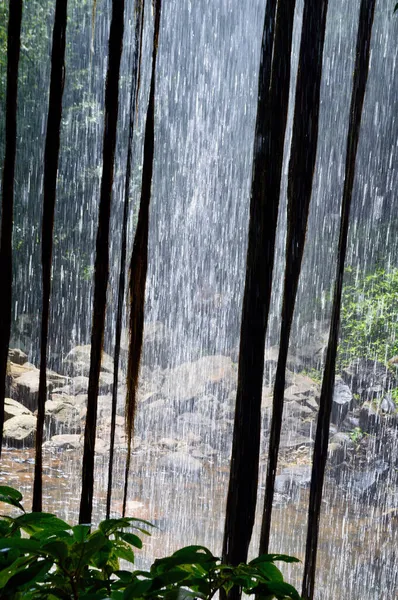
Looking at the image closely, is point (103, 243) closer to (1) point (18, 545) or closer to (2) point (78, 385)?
(1) point (18, 545)

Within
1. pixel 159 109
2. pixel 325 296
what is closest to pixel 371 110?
pixel 325 296

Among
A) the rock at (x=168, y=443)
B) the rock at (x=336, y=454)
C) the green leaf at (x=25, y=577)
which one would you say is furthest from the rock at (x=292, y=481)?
the green leaf at (x=25, y=577)

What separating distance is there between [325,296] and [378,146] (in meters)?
2.03

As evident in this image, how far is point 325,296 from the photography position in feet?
27.5

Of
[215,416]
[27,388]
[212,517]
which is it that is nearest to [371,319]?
[215,416]

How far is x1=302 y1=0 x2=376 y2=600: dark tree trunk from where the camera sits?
681mm

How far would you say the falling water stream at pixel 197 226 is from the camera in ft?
21.2

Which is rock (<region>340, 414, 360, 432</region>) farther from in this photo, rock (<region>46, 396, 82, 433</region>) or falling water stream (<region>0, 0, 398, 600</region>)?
rock (<region>46, 396, 82, 433</region>)

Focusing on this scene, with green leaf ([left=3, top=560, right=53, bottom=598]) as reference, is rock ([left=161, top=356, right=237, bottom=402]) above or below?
below

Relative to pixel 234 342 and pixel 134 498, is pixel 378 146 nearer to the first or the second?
pixel 234 342

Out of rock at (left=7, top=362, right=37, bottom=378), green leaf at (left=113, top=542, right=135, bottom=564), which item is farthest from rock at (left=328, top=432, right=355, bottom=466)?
green leaf at (left=113, top=542, right=135, bottom=564)

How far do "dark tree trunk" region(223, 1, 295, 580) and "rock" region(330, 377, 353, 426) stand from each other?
642 cm

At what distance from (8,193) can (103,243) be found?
0.10 m

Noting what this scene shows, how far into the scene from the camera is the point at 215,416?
24.8ft
